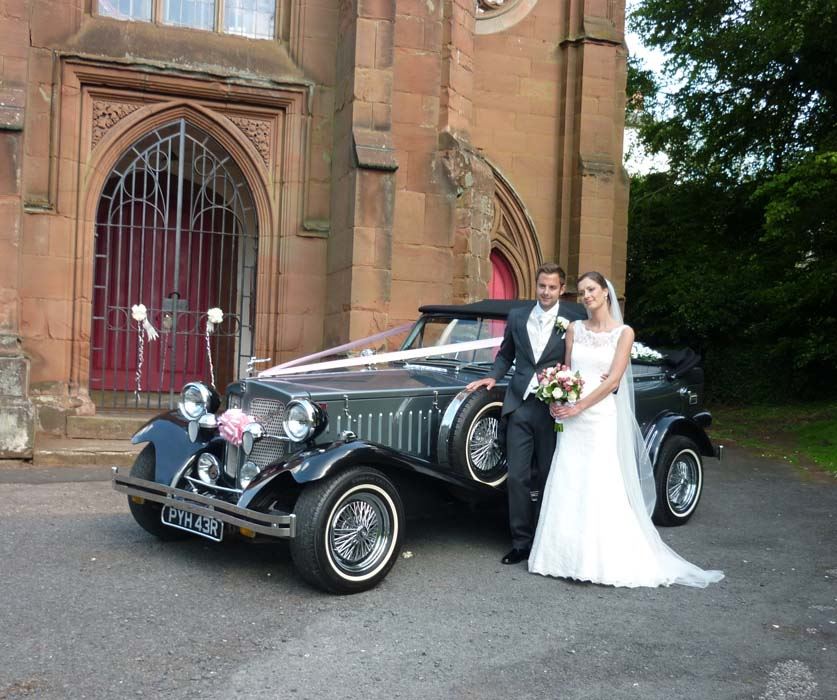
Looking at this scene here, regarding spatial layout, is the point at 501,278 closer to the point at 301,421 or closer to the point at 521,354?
the point at 521,354

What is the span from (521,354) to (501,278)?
9181mm

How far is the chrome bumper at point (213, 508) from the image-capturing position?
4.96 m

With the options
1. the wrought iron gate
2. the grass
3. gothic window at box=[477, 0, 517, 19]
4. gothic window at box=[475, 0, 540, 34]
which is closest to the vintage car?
the grass

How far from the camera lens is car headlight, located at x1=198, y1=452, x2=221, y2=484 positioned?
580 cm

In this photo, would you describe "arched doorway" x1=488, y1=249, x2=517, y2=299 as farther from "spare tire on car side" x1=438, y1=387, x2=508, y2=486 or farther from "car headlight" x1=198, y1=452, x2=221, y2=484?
"car headlight" x1=198, y1=452, x2=221, y2=484

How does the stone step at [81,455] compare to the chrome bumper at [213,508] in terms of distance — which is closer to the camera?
the chrome bumper at [213,508]

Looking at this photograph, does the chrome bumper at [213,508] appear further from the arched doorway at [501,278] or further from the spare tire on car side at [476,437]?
the arched doorway at [501,278]

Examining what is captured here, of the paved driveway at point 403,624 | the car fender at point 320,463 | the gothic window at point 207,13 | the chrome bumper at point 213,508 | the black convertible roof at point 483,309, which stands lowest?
the paved driveway at point 403,624

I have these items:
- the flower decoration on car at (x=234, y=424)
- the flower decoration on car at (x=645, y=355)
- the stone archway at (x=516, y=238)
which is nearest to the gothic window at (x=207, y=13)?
the stone archway at (x=516, y=238)

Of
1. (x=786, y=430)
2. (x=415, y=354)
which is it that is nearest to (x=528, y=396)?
(x=415, y=354)

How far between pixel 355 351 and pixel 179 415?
13.0 feet

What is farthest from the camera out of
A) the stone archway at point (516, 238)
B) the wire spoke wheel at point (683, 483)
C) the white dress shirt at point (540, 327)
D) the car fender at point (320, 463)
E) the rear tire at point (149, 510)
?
the stone archway at point (516, 238)

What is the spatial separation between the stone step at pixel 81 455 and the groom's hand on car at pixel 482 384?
4688mm

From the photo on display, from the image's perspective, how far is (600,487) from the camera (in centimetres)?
582
